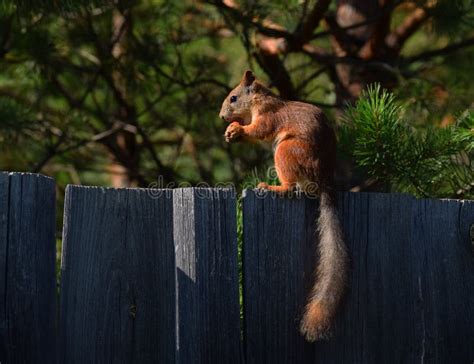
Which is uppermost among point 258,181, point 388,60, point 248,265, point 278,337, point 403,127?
point 388,60

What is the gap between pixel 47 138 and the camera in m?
4.05

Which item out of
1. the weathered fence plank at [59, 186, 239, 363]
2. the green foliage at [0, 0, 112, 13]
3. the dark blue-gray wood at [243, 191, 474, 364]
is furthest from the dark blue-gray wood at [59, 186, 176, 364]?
the green foliage at [0, 0, 112, 13]

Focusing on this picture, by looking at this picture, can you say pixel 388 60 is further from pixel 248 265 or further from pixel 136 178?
pixel 248 265

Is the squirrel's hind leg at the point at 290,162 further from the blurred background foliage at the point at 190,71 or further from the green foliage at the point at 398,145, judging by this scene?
the blurred background foliage at the point at 190,71

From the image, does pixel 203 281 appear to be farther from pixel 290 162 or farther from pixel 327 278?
pixel 290 162

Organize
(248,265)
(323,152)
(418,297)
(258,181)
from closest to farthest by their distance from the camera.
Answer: (248,265) → (418,297) → (323,152) → (258,181)

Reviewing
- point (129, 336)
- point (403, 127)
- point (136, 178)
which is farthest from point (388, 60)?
point (129, 336)

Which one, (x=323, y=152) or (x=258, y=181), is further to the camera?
(x=258, y=181)

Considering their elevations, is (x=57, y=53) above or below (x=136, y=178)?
above

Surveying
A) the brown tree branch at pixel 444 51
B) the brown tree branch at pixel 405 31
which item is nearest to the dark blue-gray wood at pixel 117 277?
the brown tree branch at pixel 444 51

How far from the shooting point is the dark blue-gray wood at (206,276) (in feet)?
6.80

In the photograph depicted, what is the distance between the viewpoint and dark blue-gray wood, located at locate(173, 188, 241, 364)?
207cm

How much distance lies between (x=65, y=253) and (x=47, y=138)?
214 centimetres

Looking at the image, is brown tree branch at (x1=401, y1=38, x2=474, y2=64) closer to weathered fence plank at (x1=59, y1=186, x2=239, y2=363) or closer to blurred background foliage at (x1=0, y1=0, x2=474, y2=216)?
blurred background foliage at (x1=0, y1=0, x2=474, y2=216)
